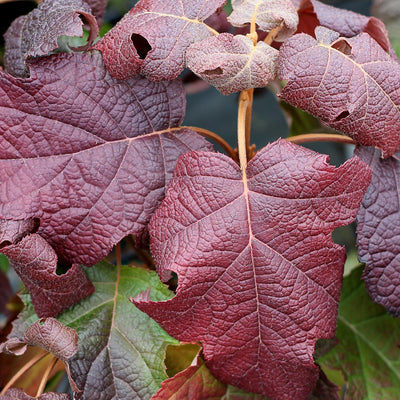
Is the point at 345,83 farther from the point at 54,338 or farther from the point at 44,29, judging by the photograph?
the point at 54,338

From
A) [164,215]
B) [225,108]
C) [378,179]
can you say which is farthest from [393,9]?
[164,215]

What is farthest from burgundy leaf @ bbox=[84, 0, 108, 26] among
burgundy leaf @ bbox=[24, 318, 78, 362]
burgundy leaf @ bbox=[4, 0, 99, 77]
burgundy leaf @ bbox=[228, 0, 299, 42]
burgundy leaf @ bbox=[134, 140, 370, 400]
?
burgundy leaf @ bbox=[24, 318, 78, 362]

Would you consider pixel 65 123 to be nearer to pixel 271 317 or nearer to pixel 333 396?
pixel 271 317

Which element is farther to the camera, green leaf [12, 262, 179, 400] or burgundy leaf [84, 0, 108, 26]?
burgundy leaf [84, 0, 108, 26]

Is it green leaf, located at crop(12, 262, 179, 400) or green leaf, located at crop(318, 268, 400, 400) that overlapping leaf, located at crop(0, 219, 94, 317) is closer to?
green leaf, located at crop(12, 262, 179, 400)

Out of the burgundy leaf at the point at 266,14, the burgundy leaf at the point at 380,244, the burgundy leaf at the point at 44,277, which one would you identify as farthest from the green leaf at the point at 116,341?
the burgundy leaf at the point at 266,14

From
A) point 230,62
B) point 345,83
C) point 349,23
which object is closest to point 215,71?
point 230,62
